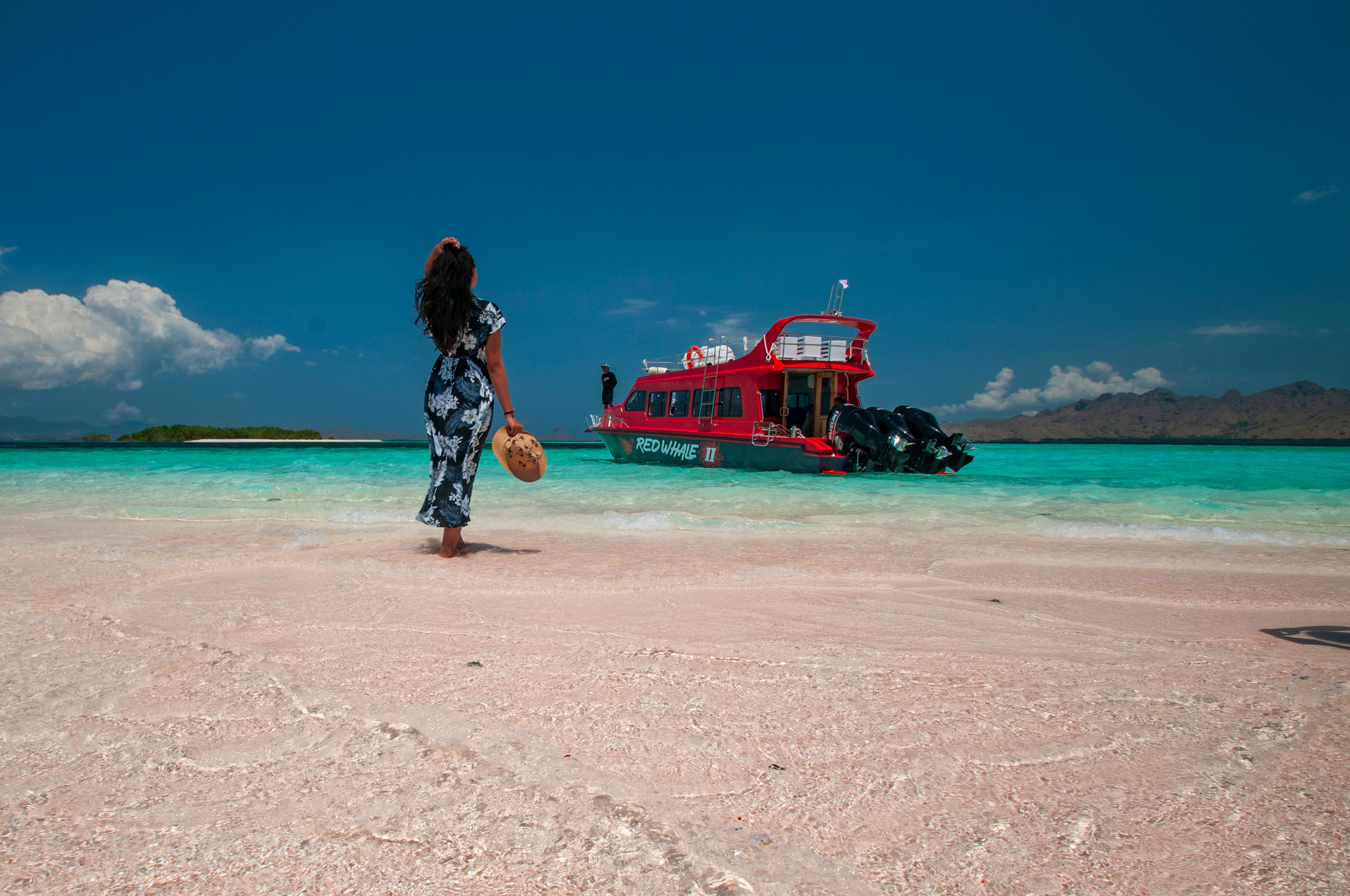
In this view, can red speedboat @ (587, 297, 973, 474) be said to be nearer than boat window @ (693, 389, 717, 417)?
Yes

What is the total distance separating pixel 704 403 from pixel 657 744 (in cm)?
1629

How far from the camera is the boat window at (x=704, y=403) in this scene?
17.4 meters

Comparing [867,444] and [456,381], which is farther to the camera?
[867,444]

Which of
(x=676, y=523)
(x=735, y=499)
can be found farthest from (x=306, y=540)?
(x=735, y=499)

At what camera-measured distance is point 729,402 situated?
16969 millimetres

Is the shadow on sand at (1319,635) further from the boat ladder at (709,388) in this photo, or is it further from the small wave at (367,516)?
the boat ladder at (709,388)

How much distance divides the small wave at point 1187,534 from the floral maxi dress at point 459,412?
4875mm

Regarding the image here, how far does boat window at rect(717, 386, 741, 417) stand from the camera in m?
16.6

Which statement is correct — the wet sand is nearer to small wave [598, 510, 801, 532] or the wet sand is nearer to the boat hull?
small wave [598, 510, 801, 532]

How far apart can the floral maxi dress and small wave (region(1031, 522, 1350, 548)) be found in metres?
4.88

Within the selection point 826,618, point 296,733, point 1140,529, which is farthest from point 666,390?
point 296,733

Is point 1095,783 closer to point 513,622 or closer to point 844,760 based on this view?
point 844,760

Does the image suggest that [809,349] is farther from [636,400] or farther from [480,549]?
[480,549]

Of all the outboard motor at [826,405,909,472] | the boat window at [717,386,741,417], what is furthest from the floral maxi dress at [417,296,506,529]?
the boat window at [717,386,741,417]
